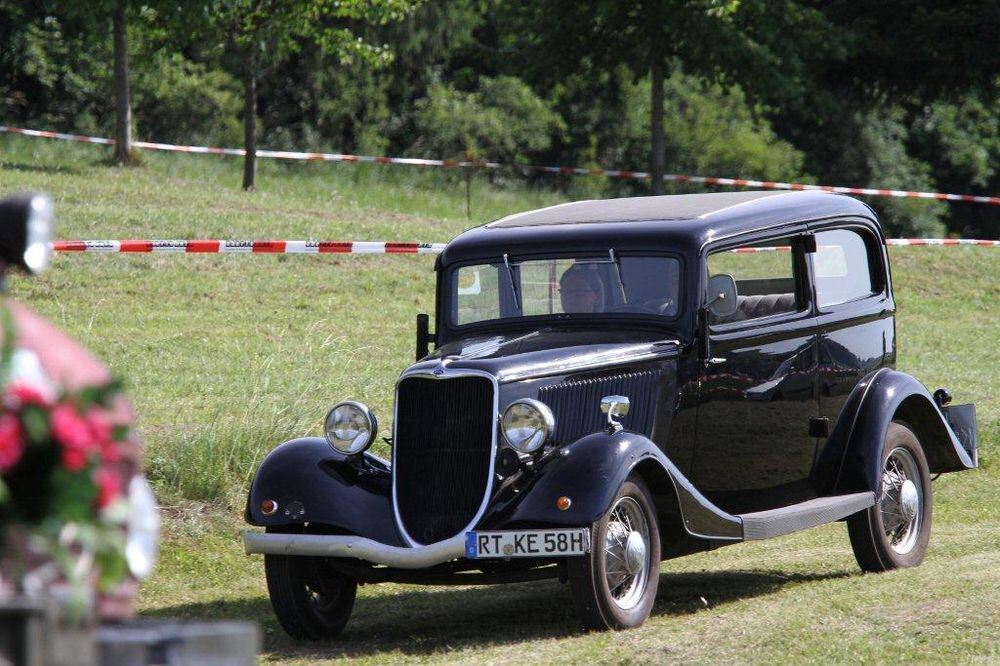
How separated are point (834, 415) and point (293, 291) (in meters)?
8.86

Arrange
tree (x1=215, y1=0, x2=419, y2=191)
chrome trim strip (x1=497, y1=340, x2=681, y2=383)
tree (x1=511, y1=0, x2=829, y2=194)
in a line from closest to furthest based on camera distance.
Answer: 1. chrome trim strip (x1=497, y1=340, x2=681, y2=383)
2. tree (x1=215, y1=0, x2=419, y2=191)
3. tree (x1=511, y1=0, x2=829, y2=194)

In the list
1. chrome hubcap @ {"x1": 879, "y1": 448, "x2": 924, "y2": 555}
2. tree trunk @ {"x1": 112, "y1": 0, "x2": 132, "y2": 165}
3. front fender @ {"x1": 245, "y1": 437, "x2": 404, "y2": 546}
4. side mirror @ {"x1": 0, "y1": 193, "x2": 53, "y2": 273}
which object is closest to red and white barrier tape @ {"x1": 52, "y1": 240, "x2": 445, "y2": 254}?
chrome hubcap @ {"x1": 879, "y1": 448, "x2": 924, "y2": 555}

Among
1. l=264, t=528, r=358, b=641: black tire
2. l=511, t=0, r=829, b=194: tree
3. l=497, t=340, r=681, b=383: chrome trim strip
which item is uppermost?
l=511, t=0, r=829, b=194: tree

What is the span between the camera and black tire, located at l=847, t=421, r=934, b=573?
7.88m

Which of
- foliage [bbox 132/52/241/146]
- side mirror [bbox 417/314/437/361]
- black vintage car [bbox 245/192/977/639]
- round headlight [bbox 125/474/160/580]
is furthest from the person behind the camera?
foliage [bbox 132/52/241/146]

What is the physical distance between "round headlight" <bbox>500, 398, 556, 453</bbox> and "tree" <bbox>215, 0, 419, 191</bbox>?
16.2m

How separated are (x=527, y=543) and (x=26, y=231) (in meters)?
3.73

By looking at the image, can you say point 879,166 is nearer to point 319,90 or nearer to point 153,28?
point 319,90

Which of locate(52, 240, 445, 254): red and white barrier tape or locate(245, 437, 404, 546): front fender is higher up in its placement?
locate(52, 240, 445, 254): red and white barrier tape

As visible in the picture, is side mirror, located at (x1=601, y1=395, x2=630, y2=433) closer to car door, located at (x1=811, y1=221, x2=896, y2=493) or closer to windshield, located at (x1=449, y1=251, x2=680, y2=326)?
windshield, located at (x1=449, y1=251, x2=680, y2=326)

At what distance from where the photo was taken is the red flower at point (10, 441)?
2.17 meters

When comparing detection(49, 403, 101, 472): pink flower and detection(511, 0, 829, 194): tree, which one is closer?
detection(49, 403, 101, 472): pink flower

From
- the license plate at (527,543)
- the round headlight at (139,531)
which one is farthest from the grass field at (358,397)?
the round headlight at (139,531)

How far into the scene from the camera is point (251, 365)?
12195mm
